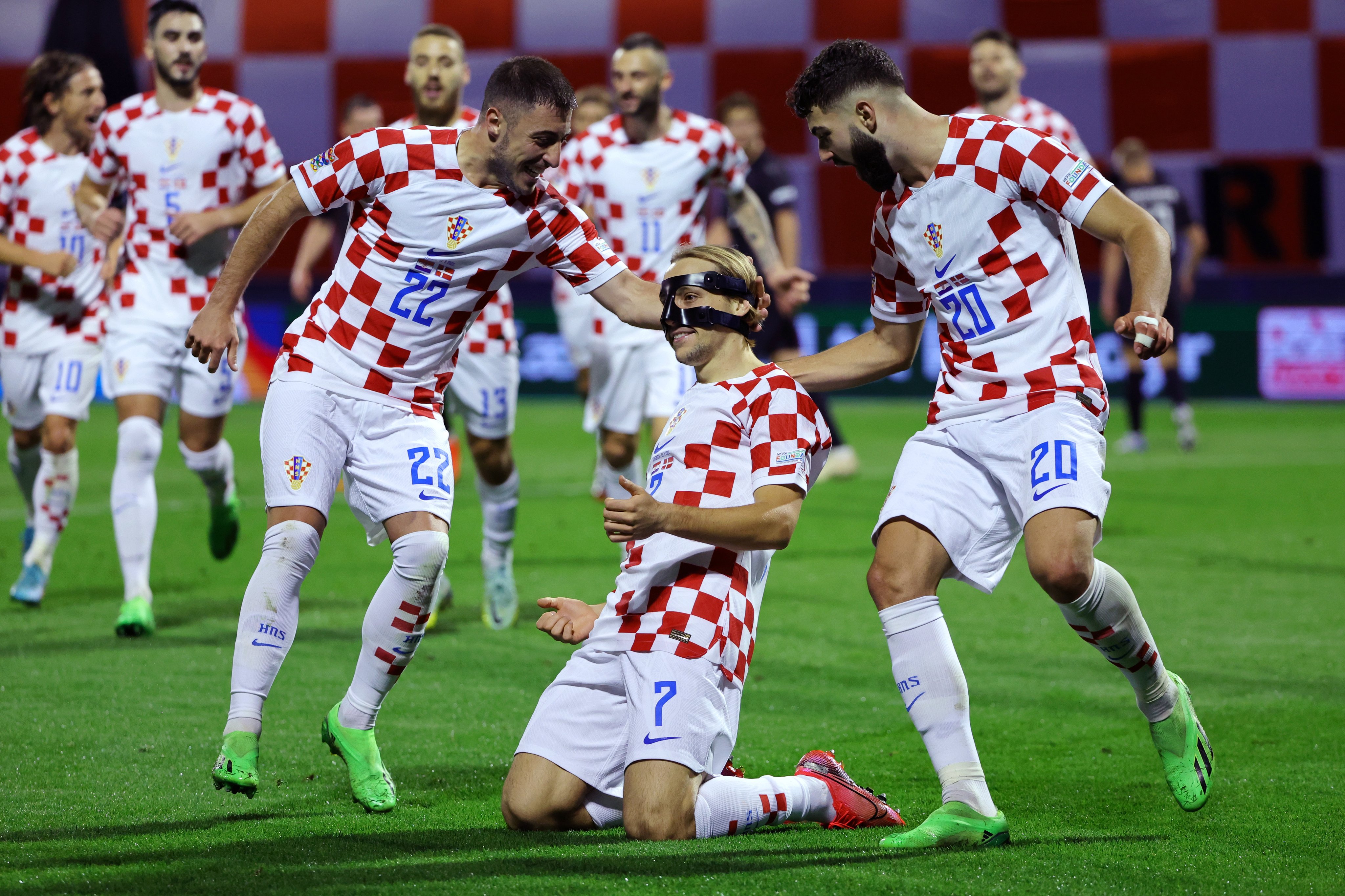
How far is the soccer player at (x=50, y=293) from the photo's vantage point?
6.95 metres

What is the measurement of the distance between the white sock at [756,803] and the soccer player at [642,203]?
11.3 feet

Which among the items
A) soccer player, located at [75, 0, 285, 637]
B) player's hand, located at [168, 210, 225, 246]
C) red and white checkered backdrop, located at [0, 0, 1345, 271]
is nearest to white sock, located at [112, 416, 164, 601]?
soccer player, located at [75, 0, 285, 637]

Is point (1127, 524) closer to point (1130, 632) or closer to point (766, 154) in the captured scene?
point (766, 154)

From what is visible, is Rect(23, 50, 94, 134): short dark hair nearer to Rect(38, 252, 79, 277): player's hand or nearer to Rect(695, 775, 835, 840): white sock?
Rect(38, 252, 79, 277): player's hand

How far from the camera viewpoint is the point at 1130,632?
365cm

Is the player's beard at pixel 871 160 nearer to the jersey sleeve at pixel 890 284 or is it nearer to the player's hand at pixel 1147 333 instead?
the jersey sleeve at pixel 890 284

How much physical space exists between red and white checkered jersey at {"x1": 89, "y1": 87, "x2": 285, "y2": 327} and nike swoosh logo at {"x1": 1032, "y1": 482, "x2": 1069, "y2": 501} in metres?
3.85

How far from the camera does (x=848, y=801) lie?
3604 millimetres

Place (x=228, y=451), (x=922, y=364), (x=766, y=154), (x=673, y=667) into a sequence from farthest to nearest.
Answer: (x=922, y=364), (x=766, y=154), (x=228, y=451), (x=673, y=667)

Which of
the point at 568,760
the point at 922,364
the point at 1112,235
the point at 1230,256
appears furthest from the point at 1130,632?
the point at 1230,256

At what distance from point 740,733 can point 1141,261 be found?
1.88 meters

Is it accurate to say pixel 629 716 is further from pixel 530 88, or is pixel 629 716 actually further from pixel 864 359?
pixel 530 88

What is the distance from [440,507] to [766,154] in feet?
23.2

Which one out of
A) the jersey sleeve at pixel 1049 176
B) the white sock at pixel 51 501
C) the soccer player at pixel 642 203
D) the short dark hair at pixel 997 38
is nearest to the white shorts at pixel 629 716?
the jersey sleeve at pixel 1049 176
